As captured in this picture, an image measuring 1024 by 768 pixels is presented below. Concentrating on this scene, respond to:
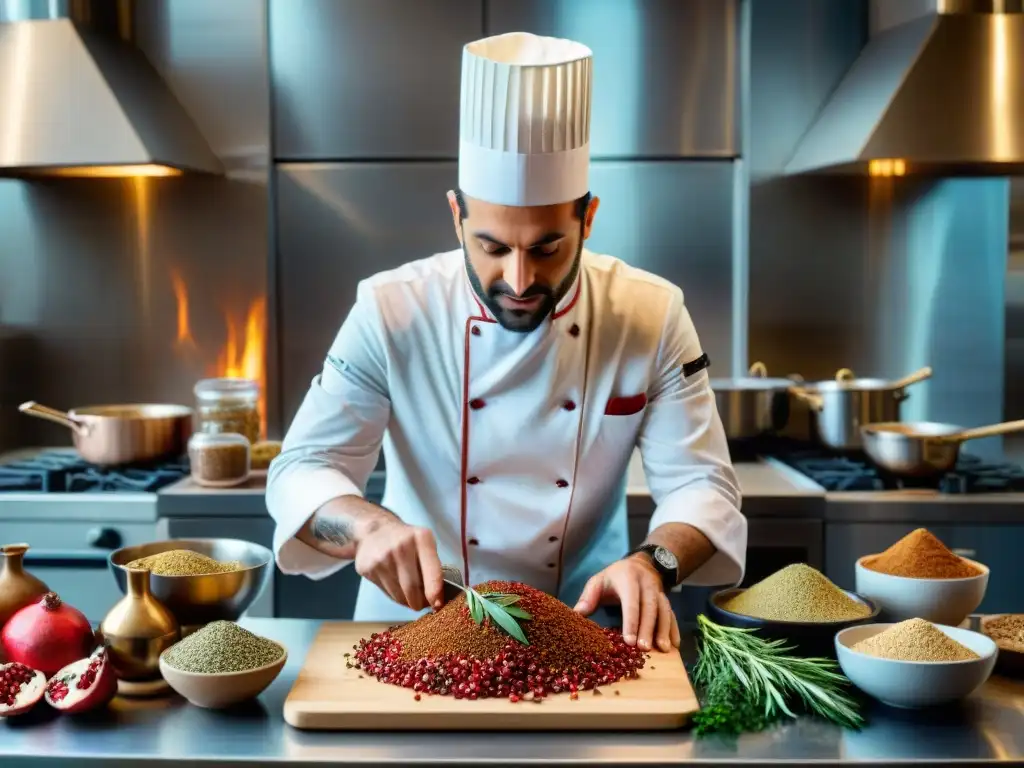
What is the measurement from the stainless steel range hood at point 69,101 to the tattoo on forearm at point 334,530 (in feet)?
5.27

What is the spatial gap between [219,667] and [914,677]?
2.88ft

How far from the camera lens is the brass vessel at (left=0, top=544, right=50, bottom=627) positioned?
166 centimetres

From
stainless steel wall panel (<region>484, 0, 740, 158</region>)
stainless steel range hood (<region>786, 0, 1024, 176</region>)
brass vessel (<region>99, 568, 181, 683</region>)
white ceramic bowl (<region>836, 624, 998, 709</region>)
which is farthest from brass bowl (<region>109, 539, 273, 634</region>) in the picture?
stainless steel wall panel (<region>484, 0, 740, 158</region>)

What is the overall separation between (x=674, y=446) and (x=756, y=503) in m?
0.87

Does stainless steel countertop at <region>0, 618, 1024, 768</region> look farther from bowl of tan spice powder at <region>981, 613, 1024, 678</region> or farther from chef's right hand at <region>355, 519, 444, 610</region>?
chef's right hand at <region>355, 519, 444, 610</region>

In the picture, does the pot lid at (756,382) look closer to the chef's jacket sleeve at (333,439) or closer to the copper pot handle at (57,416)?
the chef's jacket sleeve at (333,439)

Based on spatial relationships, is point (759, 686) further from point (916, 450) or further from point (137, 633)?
point (916, 450)

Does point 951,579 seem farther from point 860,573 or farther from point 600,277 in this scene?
point 600,277

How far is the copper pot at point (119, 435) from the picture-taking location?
3193 mm

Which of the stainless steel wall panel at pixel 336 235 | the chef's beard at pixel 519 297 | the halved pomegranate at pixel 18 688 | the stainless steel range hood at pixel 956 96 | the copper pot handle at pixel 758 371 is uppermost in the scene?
the stainless steel range hood at pixel 956 96

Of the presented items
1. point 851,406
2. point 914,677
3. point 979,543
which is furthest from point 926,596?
point 851,406

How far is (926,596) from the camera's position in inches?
67.9

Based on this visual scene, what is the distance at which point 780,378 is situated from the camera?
3594mm

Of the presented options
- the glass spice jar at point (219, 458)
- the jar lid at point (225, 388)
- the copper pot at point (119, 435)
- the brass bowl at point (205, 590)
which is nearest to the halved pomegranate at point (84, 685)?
the brass bowl at point (205, 590)
